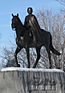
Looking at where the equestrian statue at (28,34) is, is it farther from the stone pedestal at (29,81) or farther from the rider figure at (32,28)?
the stone pedestal at (29,81)

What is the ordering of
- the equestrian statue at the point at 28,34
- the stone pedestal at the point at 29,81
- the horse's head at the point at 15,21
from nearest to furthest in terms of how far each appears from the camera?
1. the stone pedestal at the point at 29,81
2. the horse's head at the point at 15,21
3. the equestrian statue at the point at 28,34

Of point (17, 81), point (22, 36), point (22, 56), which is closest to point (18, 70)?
point (17, 81)

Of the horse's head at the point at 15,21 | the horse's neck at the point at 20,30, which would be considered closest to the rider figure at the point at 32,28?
the horse's neck at the point at 20,30

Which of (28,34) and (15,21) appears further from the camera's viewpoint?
(28,34)

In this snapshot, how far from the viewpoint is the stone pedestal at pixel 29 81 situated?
14.5 metres

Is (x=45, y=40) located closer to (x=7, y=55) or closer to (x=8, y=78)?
(x=8, y=78)

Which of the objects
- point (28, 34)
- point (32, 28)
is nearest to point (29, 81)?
point (28, 34)

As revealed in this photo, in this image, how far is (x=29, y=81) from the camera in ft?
48.1

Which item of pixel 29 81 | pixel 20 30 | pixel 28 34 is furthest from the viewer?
pixel 28 34

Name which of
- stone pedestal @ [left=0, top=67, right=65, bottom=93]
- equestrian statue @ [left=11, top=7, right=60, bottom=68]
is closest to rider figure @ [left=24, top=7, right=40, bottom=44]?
equestrian statue @ [left=11, top=7, right=60, bottom=68]

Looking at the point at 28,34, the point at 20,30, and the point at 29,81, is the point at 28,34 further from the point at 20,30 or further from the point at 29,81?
the point at 29,81

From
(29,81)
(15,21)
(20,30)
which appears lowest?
(29,81)

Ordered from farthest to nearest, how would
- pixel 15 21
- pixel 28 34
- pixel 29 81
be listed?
1. pixel 28 34
2. pixel 15 21
3. pixel 29 81

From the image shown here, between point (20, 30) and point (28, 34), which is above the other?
point (20, 30)
